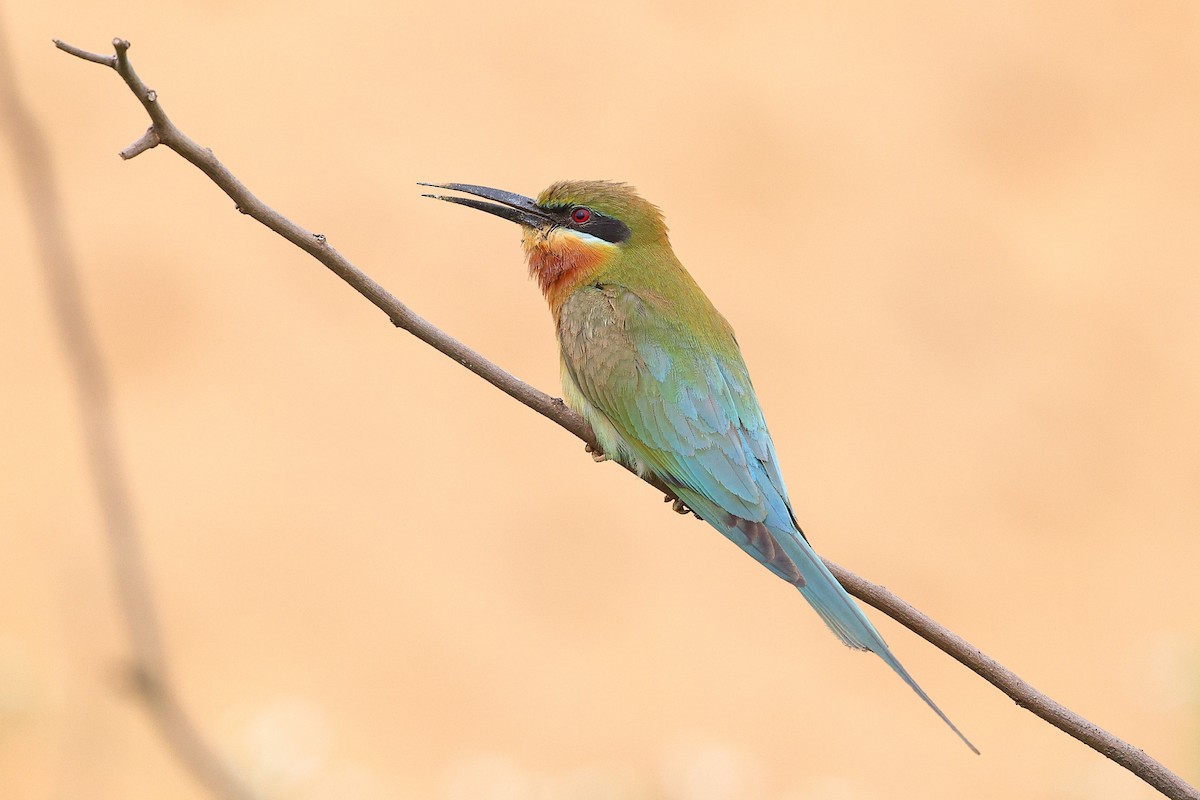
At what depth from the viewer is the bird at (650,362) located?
A: 5.88 feet

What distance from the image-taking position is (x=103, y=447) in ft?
3.03

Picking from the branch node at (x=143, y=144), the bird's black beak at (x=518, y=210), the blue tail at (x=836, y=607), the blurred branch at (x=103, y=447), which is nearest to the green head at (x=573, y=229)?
the bird's black beak at (x=518, y=210)

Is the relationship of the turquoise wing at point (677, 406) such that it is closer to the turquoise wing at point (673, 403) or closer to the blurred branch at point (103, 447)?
the turquoise wing at point (673, 403)

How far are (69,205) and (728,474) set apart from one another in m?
2.50

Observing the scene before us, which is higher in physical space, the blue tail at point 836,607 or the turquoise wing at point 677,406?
the turquoise wing at point 677,406

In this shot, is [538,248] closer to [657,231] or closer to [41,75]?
[657,231]

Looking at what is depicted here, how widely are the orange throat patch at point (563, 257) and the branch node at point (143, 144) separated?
104 centimetres

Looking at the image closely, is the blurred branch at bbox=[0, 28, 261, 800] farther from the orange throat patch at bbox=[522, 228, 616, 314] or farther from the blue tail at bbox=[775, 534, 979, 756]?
the orange throat patch at bbox=[522, 228, 616, 314]

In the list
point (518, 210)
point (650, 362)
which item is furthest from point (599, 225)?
point (650, 362)

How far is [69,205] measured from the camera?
356 cm

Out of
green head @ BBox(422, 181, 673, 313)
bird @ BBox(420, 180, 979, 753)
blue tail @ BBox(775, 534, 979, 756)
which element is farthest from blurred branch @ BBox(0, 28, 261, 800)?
green head @ BBox(422, 181, 673, 313)

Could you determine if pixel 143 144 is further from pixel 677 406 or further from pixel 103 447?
pixel 677 406

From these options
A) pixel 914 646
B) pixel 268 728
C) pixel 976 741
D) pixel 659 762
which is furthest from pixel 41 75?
pixel 976 741

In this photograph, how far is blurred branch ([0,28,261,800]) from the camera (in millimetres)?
833
